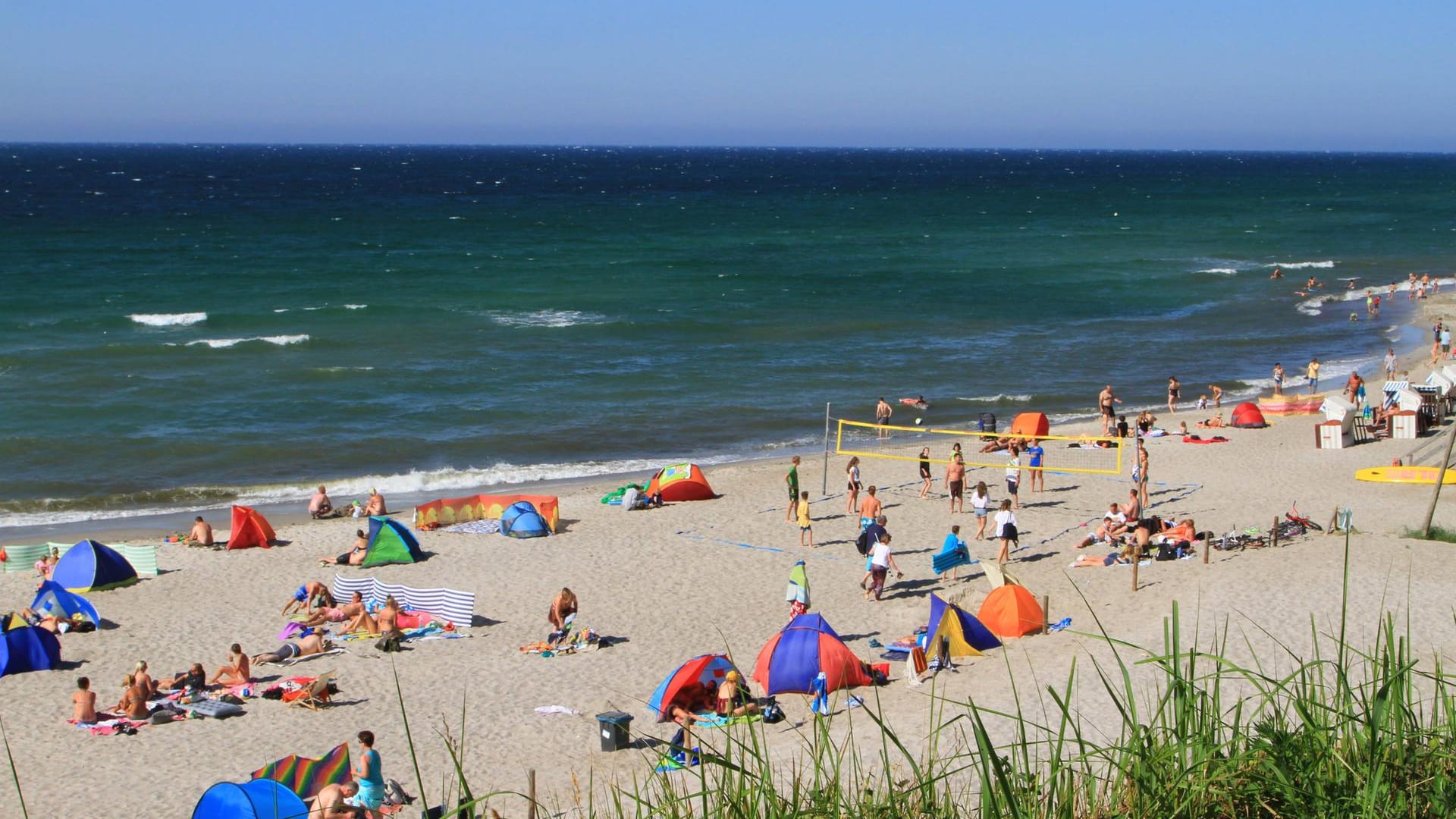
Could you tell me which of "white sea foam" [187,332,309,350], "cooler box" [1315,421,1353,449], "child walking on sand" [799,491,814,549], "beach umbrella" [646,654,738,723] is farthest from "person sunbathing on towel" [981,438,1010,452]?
"white sea foam" [187,332,309,350]

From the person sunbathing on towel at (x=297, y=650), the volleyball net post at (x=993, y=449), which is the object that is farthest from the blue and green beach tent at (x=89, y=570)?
the volleyball net post at (x=993, y=449)

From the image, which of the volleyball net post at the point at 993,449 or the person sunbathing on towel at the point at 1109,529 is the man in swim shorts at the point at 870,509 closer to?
the person sunbathing on towel at the point at 1109,529

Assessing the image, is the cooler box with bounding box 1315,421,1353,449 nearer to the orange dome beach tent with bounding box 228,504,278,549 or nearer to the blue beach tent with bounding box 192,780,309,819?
the orange dome beach tent with bounding box 228,504,278,549

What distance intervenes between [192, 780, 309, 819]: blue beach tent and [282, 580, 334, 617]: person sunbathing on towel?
265 inches

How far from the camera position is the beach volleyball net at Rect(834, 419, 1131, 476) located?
934 inches

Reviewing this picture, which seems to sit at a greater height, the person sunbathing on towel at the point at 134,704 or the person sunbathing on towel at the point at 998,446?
the person sunbathing on towel at the point at 998,446

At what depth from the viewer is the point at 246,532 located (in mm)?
20047

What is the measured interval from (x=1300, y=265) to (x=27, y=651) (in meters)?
58.5

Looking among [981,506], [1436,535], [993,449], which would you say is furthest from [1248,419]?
[981,506]

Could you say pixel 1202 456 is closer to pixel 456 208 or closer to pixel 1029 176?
pixel 456 208

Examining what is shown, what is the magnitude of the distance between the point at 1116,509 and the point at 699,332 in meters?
25.2

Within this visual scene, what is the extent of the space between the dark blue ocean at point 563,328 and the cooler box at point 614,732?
13920 millimetres

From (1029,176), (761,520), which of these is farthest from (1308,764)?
(1029,176)

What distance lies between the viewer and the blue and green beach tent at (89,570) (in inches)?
698
